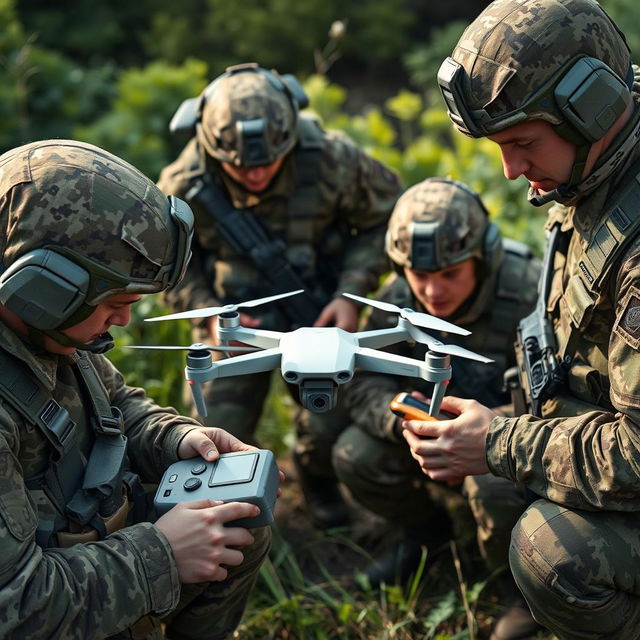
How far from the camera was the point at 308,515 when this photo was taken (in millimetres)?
5277

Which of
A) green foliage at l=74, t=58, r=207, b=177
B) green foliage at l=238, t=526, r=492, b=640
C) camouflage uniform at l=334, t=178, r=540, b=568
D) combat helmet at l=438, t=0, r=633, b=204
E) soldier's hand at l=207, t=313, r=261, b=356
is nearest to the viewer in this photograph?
combat helmet at l=438, t=0, r=633, b=204

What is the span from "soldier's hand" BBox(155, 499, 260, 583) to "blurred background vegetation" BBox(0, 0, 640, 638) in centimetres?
122

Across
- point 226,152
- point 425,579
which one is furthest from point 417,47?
point 425,579

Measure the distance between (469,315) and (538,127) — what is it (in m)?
1.45

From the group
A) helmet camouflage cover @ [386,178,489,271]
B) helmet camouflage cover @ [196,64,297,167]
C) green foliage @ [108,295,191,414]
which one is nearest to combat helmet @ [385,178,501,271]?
helmet camouflage cover @ [386,178,489,271]

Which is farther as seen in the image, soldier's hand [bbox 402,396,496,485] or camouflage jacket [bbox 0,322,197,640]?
soldier's hand [bbox 402,396,496,485]

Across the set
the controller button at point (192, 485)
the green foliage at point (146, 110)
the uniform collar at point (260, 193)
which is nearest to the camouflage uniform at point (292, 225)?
the uniform collar at point (260, 193)

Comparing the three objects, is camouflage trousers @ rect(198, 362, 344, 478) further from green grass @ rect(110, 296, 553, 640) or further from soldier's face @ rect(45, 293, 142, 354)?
soldier's face @ rect(45, 293, 142, 354)

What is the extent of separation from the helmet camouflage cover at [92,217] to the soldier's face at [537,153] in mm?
1124

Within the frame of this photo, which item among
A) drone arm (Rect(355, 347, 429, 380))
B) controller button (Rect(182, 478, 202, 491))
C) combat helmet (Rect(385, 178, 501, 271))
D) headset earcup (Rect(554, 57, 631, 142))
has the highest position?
headset earcup (Rect(554, 57, 631, 142))

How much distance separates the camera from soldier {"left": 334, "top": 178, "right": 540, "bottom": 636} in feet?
13.8

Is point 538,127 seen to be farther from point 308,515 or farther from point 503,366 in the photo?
point 308,515

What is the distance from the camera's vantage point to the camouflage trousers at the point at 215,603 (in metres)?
3.44

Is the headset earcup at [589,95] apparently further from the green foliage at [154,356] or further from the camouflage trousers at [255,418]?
the green foliage at [154,356]
